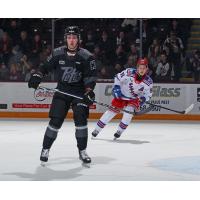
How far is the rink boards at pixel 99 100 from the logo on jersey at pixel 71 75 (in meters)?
4.17

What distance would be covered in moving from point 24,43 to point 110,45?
1378 mm

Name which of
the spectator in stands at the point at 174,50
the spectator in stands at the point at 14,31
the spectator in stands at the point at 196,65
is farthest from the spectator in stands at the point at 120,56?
the spectator in stands at the point at 14,31

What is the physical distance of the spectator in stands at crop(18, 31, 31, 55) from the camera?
9.57 m

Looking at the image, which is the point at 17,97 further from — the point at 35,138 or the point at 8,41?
the point at 35,138

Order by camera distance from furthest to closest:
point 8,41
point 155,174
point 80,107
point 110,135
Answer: point 8,41
point 110,135
point 80,107
point 155,174

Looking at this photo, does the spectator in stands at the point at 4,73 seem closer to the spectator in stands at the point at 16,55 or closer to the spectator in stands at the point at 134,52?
the spectator in stands at the point at 16,55

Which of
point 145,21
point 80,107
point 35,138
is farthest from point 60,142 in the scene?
point 145,21

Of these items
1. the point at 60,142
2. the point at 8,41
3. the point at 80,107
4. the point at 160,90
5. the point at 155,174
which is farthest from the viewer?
the point at 8,41

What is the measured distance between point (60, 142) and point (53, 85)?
271 cm

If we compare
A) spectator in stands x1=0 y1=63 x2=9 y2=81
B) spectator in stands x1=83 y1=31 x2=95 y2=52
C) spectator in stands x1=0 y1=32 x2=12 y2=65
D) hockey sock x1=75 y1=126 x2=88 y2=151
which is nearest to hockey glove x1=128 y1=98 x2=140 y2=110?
hockey sock x1=75 y1=126 x2=88 y2=151

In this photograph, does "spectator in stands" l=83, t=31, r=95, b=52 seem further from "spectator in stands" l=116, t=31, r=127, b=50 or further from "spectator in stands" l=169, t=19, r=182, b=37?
"spectator in stands" l=169, t=19, r=182, b=37

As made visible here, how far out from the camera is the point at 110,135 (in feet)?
23.6

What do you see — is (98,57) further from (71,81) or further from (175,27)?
(71,81)

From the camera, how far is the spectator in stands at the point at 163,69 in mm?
9127
